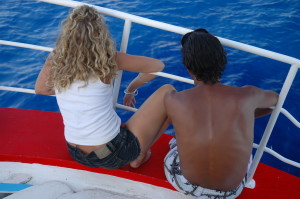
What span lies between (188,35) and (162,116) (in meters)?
0.54

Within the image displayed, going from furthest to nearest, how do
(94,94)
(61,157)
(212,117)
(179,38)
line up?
(179,38) < (61,157) < (94,94) < (212,117)

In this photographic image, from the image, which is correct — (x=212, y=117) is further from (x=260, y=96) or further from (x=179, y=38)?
(x=179, y=38)

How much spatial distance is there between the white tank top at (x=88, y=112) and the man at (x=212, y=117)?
0.41 meters

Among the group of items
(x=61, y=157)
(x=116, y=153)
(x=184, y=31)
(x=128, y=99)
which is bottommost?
(x=61, y=157)

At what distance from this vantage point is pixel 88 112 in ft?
5.72

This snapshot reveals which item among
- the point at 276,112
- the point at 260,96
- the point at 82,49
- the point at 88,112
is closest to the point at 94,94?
the point at 88,112

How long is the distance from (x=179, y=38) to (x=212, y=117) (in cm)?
398

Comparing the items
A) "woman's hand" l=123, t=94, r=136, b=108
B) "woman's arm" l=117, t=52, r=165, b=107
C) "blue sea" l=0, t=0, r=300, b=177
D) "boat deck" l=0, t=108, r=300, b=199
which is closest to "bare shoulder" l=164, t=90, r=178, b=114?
"woman's arm" l=117, t=52, r=165, b=107

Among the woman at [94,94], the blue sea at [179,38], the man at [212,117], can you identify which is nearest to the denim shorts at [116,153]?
the woman at [94,94]

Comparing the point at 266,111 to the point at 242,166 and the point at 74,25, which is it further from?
the point at 74,25

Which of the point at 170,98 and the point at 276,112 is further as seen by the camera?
the point at 276,112

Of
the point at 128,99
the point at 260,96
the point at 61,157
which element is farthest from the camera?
the point at 128,99

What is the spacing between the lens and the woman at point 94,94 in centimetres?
166

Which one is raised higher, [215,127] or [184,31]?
[184,31]
